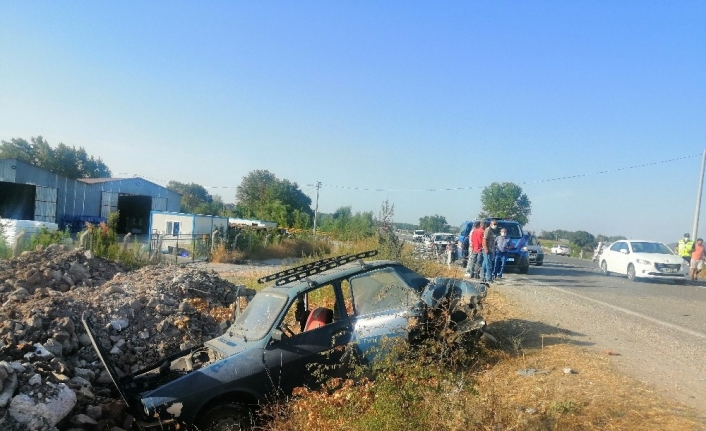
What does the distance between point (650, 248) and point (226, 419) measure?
16555mm

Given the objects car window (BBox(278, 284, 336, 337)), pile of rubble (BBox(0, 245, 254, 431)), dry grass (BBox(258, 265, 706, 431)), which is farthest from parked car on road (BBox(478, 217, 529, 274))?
car window (BBox(278, 284, 336, 337))

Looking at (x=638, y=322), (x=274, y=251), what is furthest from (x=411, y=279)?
(x=274, y=251)

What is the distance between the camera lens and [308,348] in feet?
18.6

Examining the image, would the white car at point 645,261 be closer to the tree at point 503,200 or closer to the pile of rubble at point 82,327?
the pile of rubble at point 82,327

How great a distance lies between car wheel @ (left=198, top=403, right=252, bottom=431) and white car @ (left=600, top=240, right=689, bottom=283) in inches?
591

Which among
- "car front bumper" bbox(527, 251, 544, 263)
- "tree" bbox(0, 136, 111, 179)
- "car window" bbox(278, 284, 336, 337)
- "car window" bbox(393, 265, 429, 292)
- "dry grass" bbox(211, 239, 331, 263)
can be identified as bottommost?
"dry grass" bbox(211, 239, 331, 263)

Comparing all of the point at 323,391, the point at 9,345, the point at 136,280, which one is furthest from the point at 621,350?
the point at 136,280

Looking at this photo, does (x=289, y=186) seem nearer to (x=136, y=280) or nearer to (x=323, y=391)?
(x=136, y=280)

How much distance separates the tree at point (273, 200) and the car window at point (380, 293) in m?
39.4

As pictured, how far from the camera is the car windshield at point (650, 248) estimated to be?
17000 millimetres

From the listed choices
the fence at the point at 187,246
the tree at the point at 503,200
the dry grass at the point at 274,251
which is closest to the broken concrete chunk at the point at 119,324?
the dry grass at the point at 274,251

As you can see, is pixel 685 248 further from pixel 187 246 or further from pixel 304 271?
pixel 187 246

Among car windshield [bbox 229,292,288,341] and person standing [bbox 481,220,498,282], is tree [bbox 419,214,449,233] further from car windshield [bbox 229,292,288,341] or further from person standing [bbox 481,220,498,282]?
car windshield [bbox 229,292,288,341]

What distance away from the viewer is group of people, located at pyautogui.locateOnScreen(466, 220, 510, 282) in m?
13.4
